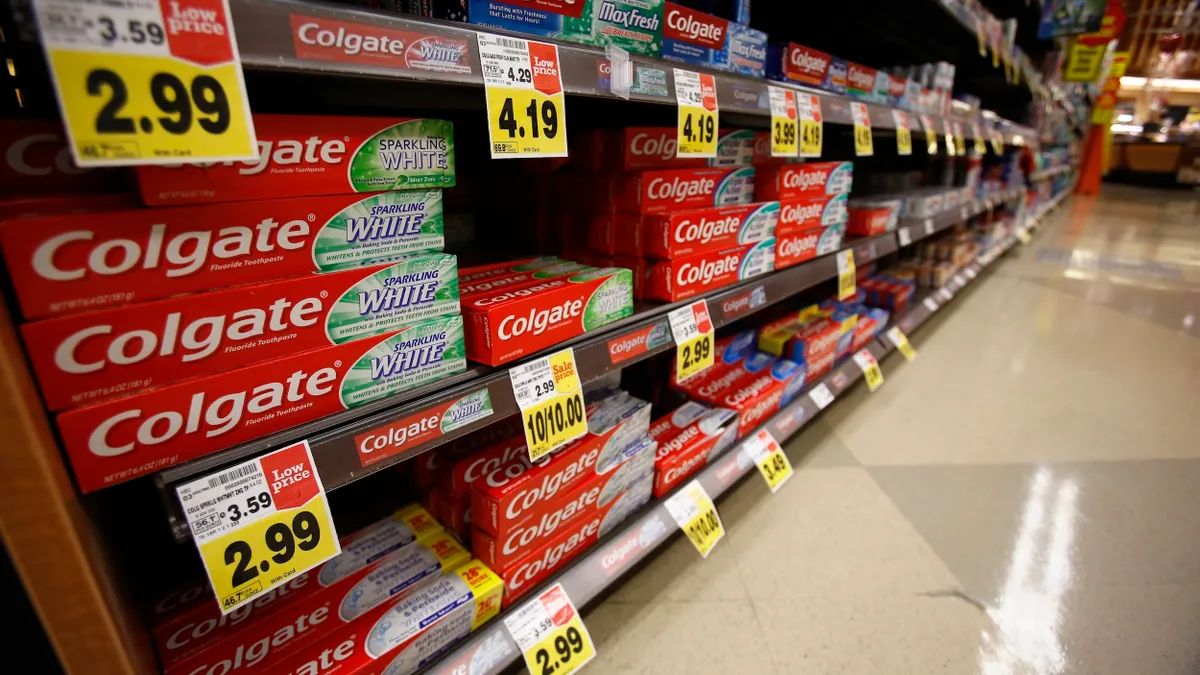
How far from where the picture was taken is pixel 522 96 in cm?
66

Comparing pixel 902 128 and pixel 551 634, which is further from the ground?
pixel 902 128

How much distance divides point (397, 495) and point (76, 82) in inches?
31.9

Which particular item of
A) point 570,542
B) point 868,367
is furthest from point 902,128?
point 570,542

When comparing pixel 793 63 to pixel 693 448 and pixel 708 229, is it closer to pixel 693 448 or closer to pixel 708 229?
pixel 708 229

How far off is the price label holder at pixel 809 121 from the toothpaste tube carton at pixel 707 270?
0.22 metres

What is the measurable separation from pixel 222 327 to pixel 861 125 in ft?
4.73

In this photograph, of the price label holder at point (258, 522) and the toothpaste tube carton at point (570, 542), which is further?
the toothpaste tube carton at point (570, 542)

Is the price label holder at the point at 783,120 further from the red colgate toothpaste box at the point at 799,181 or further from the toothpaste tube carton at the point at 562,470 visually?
the toothpaste tube carton at the point at 562,470

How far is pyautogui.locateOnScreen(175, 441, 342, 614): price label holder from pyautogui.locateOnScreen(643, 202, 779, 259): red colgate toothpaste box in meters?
0.66

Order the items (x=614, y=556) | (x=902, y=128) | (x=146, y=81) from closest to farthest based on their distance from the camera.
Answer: (x=146, y=81) < (x=614, y=556) < (x=902, y=128)

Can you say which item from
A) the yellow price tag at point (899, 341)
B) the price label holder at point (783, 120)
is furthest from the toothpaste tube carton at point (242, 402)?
the yellow price tag at point (899, 341)

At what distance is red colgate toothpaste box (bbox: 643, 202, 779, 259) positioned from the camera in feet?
3.22

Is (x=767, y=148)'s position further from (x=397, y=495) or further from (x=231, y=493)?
(x=231, y=493)

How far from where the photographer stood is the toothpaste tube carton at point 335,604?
66cm
